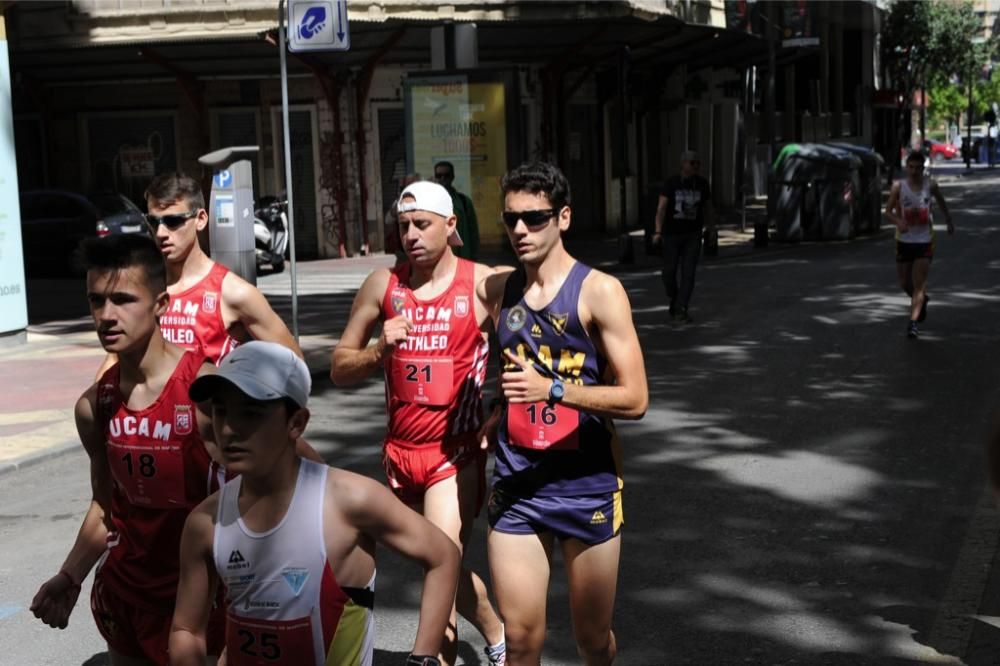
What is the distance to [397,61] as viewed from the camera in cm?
2800

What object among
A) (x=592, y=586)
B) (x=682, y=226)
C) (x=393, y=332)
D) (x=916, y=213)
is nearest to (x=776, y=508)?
(x=592, y=586)

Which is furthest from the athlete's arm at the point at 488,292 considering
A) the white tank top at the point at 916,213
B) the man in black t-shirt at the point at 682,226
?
the man in black t-shirt at the point at 682,226

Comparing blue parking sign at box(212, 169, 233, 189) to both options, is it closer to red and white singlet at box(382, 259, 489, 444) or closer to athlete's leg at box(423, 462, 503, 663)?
red and white singlet at box(382, 259, 489, 444)

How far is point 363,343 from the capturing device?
16.9 feet

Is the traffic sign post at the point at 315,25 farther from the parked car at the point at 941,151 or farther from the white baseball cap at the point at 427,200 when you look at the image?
the parked car at the point at 941,151

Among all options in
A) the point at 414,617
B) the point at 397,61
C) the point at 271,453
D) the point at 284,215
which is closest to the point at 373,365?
the point at 414,617

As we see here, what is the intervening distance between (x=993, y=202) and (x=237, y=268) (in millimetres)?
27651

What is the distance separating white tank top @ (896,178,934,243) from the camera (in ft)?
44.9

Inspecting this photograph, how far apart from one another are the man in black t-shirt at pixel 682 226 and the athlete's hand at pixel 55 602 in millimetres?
11726

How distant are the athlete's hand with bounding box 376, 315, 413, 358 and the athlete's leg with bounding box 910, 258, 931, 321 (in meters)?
9.63

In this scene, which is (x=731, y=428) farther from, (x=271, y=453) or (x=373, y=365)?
(x=271, y=453)

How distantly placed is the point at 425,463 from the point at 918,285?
31.5 feet

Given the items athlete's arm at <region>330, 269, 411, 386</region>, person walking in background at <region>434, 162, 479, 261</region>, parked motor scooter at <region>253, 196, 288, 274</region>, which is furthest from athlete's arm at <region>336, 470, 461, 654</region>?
parked motor scooter at <region>253, 196, 288, 274</region>

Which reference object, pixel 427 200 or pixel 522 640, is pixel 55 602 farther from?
pixel 427 200
